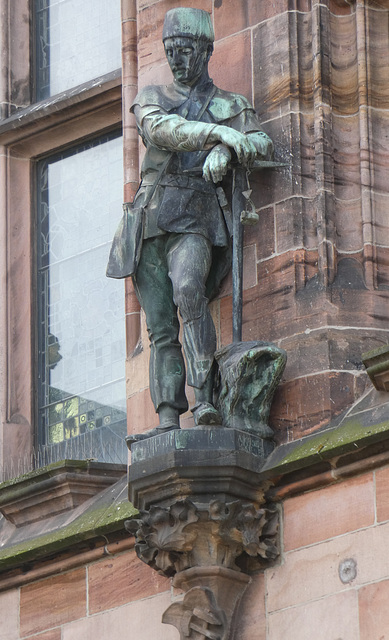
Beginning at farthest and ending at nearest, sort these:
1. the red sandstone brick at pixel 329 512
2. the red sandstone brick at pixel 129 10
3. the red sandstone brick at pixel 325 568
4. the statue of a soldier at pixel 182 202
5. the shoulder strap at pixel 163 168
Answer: the red sandstone brick at pixel 129 10 → the shoulder strap at pixel 163 168 → the statue of a soldier at pixel 182 202 → the red sandstone brick at pixel 329 512 → the red sandstone brick at pixel 325 568

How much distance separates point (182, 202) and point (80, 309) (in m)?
1.89

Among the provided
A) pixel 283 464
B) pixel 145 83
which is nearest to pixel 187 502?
pixel 283 464

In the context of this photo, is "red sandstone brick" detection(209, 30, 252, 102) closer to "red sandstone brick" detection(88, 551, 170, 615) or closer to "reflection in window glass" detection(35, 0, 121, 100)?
"reflection in window glass" detection(35, 0, 121, 100)

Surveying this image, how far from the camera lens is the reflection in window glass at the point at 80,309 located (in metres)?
13.3

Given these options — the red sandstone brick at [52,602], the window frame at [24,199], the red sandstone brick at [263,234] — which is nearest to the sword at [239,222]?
the red sandstone brick at [263,234]

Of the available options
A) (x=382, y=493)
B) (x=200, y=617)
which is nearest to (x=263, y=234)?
(x=382, y=493)

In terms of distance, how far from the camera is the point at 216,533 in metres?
11.3

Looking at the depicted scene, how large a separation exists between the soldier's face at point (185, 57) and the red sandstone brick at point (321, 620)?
8.30ft

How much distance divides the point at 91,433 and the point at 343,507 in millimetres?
2446

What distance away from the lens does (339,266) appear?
11789 mm

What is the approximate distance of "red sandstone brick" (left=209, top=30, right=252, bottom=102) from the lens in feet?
40.4

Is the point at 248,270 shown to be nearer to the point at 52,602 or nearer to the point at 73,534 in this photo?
the point at 73,534

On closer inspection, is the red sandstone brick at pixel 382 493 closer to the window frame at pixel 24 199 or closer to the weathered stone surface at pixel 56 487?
the weathered stone surface at pixel 56 487

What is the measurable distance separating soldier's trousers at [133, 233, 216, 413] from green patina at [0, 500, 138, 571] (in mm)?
594
